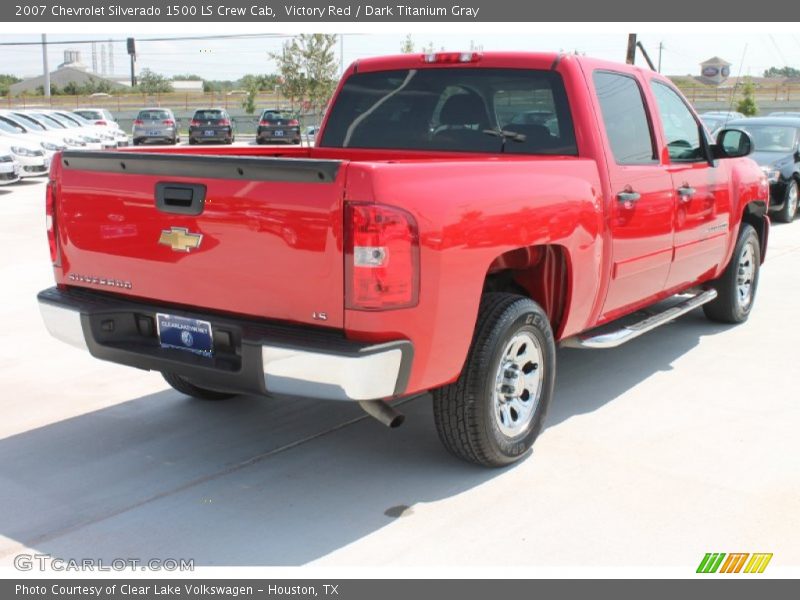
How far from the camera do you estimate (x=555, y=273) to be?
4.69 meters

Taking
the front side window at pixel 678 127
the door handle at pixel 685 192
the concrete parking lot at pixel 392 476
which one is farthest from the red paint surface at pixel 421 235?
the front side window at pixel 678 127

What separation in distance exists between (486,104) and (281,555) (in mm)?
2948

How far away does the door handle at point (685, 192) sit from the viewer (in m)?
5.79

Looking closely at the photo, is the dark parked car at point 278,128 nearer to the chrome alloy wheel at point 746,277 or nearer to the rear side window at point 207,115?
the rear side window at point 207,115

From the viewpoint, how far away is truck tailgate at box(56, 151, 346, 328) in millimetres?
3553

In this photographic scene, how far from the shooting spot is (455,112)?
5.43m

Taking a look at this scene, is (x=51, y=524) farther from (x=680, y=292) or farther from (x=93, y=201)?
(x=680, y=292)

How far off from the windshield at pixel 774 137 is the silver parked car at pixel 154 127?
29130mm

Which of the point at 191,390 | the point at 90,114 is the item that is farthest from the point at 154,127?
the point at 191,390

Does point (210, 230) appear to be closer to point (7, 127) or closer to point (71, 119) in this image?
point (7, 127)

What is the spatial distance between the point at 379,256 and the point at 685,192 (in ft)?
10.0

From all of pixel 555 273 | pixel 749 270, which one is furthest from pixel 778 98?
pixel 555 273
